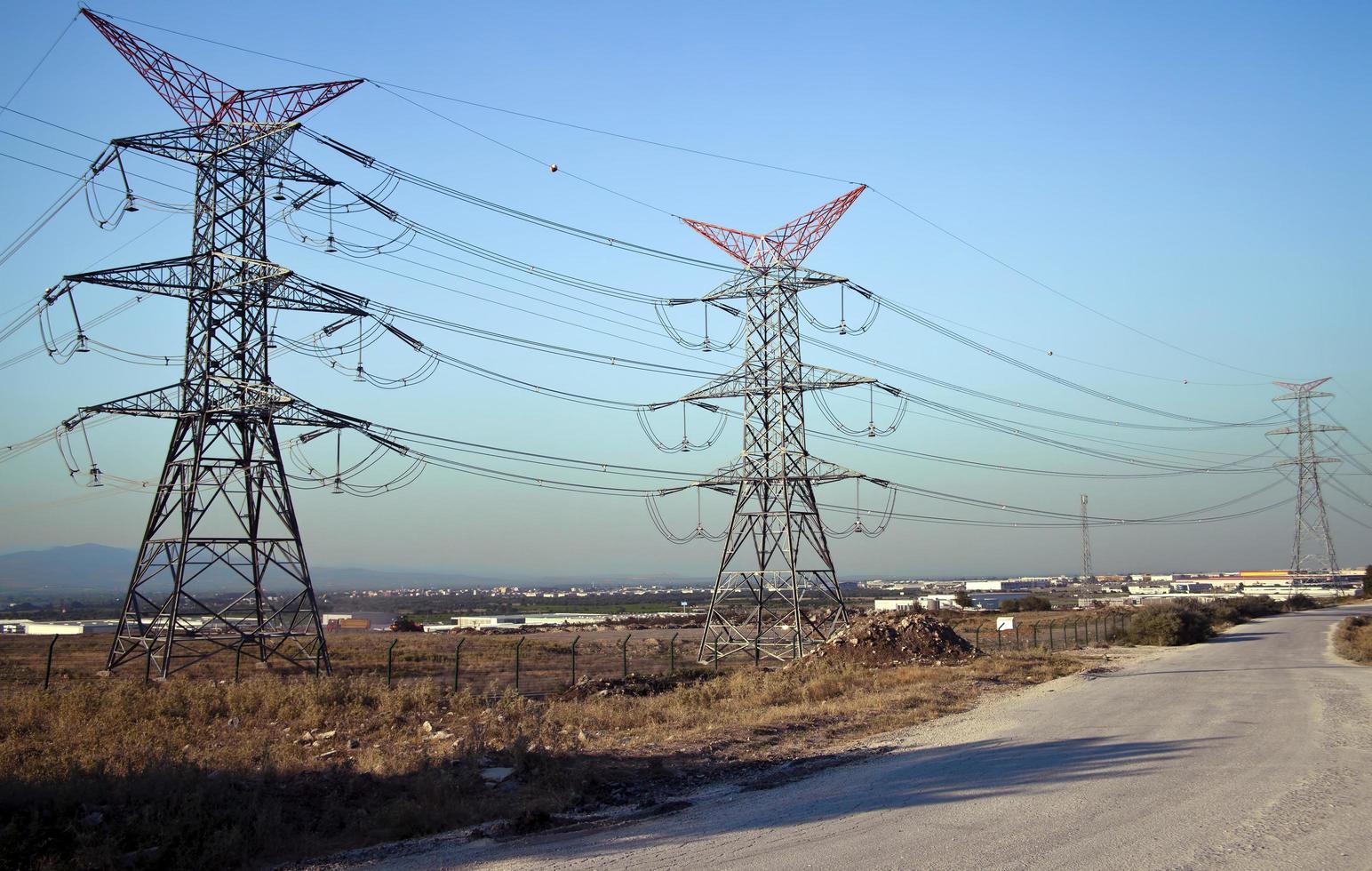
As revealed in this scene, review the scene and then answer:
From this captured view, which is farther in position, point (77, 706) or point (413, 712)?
point (413, 712)

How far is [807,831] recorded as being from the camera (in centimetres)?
1010

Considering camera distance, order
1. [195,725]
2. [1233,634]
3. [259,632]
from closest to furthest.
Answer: [195,725]
[259,632]
[1233,634]

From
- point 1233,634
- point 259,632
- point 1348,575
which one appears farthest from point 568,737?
point 1348,575

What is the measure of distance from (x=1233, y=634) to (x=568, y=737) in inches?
1849

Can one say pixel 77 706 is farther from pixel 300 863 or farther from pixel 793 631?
pixel 793 631

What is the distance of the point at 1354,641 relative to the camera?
134 ft

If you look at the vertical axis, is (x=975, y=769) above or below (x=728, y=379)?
below

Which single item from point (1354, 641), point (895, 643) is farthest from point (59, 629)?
point (1354, 641)

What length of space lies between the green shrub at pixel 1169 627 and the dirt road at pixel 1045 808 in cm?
2860

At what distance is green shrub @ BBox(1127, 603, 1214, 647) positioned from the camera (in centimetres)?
4531

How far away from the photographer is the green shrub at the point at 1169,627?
149 ft

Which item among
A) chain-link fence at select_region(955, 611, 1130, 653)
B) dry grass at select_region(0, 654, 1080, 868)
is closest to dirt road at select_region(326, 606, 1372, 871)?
dry grass at select_region(0, 654, 1080, 868)

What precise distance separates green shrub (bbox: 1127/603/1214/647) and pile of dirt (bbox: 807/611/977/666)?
50.6 ft

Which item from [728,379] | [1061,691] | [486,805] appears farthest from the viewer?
[728,379]
